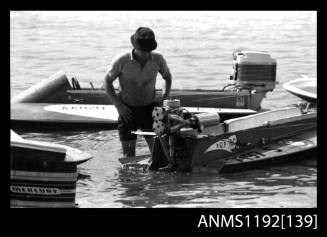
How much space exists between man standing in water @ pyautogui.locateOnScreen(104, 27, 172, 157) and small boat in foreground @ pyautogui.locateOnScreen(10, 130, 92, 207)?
2.37 metres

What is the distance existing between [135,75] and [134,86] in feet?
0.48

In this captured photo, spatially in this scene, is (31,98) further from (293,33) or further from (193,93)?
(293,33)

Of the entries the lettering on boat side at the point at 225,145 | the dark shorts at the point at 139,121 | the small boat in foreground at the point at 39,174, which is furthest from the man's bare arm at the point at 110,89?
the small boat in foreground at the point at 39,174

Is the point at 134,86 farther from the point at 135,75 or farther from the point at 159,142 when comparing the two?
the point at 159,142

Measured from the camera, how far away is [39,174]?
7.97m

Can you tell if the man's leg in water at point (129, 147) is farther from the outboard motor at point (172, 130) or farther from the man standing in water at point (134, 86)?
the outboard motor at point (172, 130)

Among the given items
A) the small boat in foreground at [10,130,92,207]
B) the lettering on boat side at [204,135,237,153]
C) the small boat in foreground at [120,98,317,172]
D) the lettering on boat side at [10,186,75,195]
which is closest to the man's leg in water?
the small boat in foreground at [120,98,317,172]

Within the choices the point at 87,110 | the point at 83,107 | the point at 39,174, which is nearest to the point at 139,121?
the point at 39,174

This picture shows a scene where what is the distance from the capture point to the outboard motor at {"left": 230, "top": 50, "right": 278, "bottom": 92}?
13555mm

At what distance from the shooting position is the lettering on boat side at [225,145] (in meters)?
10.4

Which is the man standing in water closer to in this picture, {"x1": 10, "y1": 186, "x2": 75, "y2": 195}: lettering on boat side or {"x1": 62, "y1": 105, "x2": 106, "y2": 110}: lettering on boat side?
{"x1": 10, "y1": 186, "x2": 75, "y2": 195}: lettering on boat side

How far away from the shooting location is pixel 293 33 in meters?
28.4

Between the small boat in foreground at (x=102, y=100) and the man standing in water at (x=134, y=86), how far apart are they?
2907 millimetres
